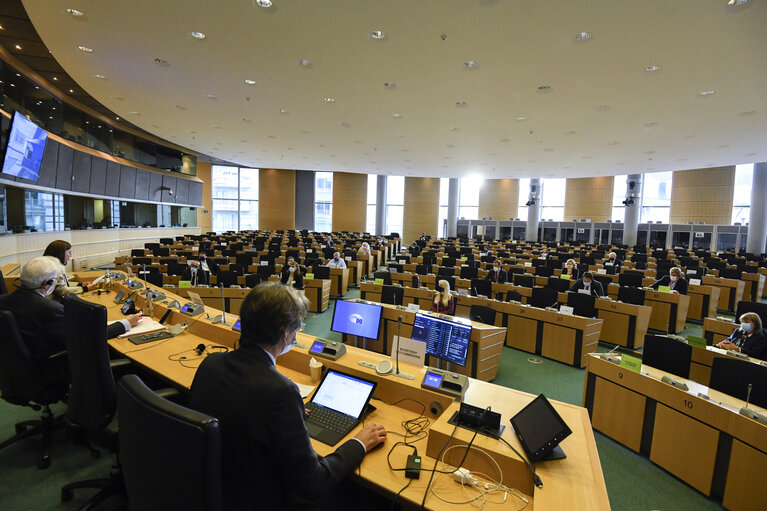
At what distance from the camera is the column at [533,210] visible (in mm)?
21266

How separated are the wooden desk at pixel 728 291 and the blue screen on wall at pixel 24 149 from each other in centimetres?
1477

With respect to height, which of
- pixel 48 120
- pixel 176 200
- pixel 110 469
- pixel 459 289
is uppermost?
pixel 48 120

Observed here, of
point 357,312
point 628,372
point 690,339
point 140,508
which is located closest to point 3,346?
point 140,508

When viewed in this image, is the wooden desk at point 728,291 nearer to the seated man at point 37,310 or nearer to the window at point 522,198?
the seated man at point 37,310

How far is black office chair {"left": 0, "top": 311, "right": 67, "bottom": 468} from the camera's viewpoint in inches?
102

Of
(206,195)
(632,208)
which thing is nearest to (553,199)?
(632,208)

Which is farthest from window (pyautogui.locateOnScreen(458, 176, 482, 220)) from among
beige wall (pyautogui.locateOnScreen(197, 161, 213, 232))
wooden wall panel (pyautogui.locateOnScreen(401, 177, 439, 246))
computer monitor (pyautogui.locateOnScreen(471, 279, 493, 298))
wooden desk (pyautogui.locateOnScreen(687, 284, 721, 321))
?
computer monitor (pyautogui.locateOnScreen(471, 279, 493, 298))

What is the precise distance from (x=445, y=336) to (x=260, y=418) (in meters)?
2.39

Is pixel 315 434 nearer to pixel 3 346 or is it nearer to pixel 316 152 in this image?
pixel 3 346

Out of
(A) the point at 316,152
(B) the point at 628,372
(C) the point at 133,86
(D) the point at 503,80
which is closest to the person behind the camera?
Answer: (B) the point at 628,372

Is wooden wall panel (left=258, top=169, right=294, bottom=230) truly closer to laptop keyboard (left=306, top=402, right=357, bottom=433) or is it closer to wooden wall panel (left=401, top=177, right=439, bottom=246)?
wooden wall panel (left=401, top=177, right=439, bottom=246)

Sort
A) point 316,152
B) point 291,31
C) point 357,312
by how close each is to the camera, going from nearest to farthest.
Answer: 1. point 357,312
2. point 291,31
3. point 316,152

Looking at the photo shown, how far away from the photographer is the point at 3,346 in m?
2.60

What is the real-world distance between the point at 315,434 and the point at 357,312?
5.79 feet
